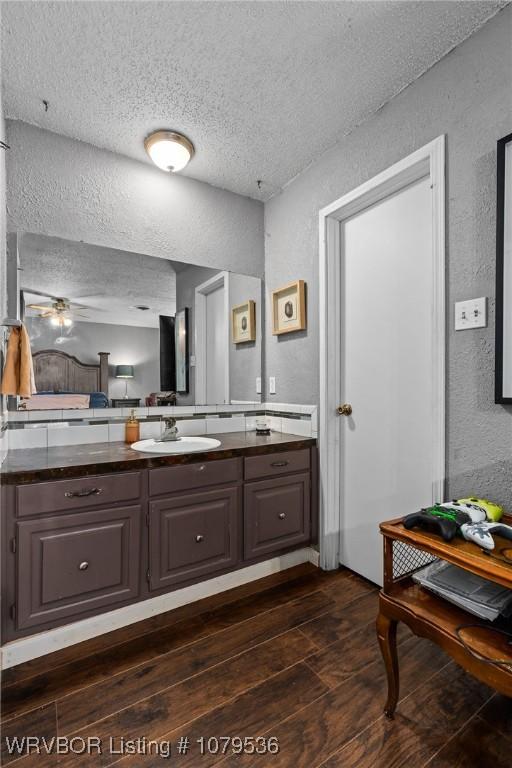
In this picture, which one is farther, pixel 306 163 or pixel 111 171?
pixel 306 163

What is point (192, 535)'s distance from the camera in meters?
1.86

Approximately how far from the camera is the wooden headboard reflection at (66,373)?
199cm

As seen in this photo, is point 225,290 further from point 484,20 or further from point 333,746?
point 333,746

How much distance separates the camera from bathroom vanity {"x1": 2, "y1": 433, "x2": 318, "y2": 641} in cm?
148

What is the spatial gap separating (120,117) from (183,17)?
64cm

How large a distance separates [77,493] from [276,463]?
1060 millimetres

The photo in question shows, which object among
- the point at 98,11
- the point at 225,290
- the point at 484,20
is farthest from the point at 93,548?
the point at 484,20

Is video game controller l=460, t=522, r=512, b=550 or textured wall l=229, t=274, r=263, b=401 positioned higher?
textured wall l=229, t=274, r=263, b=401

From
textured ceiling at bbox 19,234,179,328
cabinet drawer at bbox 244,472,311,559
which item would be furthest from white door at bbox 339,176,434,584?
textured ceiling at bbox 19,234,179,328

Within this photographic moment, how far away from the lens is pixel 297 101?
71.6 inches

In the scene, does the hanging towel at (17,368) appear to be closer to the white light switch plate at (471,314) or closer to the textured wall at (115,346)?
the textured wall at (115,346)

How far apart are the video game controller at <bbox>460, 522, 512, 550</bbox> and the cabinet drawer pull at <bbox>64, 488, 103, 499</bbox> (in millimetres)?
1417

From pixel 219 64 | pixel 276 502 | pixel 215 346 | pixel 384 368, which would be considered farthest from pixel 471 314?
pixel 215 346

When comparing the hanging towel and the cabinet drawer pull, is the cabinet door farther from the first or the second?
the hanging towel
